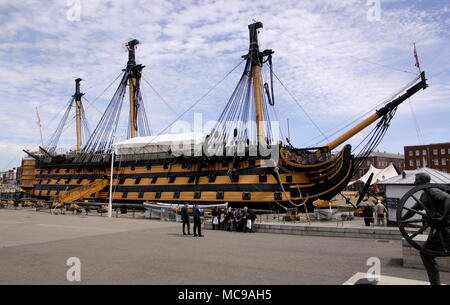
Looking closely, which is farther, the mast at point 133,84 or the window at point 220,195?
the mast at point 133,84

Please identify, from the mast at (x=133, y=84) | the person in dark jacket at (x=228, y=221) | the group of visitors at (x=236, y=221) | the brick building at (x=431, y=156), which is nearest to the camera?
the group of visitors at (x=236, y=221)

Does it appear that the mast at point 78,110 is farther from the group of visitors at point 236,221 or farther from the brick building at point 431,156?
the brick building at point 431,156

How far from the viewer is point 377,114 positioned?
24516mm

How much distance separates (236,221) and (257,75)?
1667 centimetres

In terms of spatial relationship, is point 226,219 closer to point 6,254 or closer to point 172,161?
point 6,254

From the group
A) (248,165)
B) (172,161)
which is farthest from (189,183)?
(248,165)

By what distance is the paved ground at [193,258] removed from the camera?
7.64 meters

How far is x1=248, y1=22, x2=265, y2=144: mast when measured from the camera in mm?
29250

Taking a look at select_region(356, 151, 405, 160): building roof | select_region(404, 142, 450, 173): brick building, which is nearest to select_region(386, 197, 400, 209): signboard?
select_region(404, 142, 450, 173): brick building

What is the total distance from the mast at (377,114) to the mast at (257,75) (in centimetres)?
550

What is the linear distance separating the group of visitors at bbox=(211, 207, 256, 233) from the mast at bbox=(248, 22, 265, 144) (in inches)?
442

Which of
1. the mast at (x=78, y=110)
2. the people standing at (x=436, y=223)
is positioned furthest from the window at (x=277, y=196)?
the mast at (x=78, y=110)
